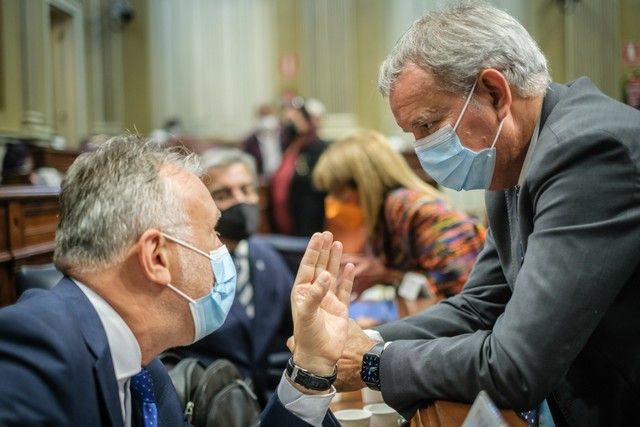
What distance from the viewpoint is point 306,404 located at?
1.59m

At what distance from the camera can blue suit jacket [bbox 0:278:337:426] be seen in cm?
126

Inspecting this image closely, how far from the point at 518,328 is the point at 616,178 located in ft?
1.01

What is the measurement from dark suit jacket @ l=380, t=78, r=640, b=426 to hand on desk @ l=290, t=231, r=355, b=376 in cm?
11

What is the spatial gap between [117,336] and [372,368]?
51 cm

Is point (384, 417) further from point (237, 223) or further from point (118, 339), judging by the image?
point (237, 223)

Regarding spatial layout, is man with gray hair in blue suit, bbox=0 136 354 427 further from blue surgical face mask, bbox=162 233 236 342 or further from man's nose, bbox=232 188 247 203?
man's nose, bbox=232 188 247 203

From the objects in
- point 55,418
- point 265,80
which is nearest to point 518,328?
point 55,418

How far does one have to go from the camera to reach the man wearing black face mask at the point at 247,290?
3285 mm

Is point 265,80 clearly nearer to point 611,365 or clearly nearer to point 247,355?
point 247,355

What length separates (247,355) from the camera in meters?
3.35

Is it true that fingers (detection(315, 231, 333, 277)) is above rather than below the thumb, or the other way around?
above

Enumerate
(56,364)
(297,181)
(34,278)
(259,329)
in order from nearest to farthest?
(56,364)
(34,278)
(259,329)
(297,181)

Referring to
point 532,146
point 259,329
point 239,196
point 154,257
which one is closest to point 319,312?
point 154,257

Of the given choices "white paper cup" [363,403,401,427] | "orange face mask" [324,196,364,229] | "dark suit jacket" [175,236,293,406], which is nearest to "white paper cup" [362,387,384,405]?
"white paper cup" [363,403,401,427]
